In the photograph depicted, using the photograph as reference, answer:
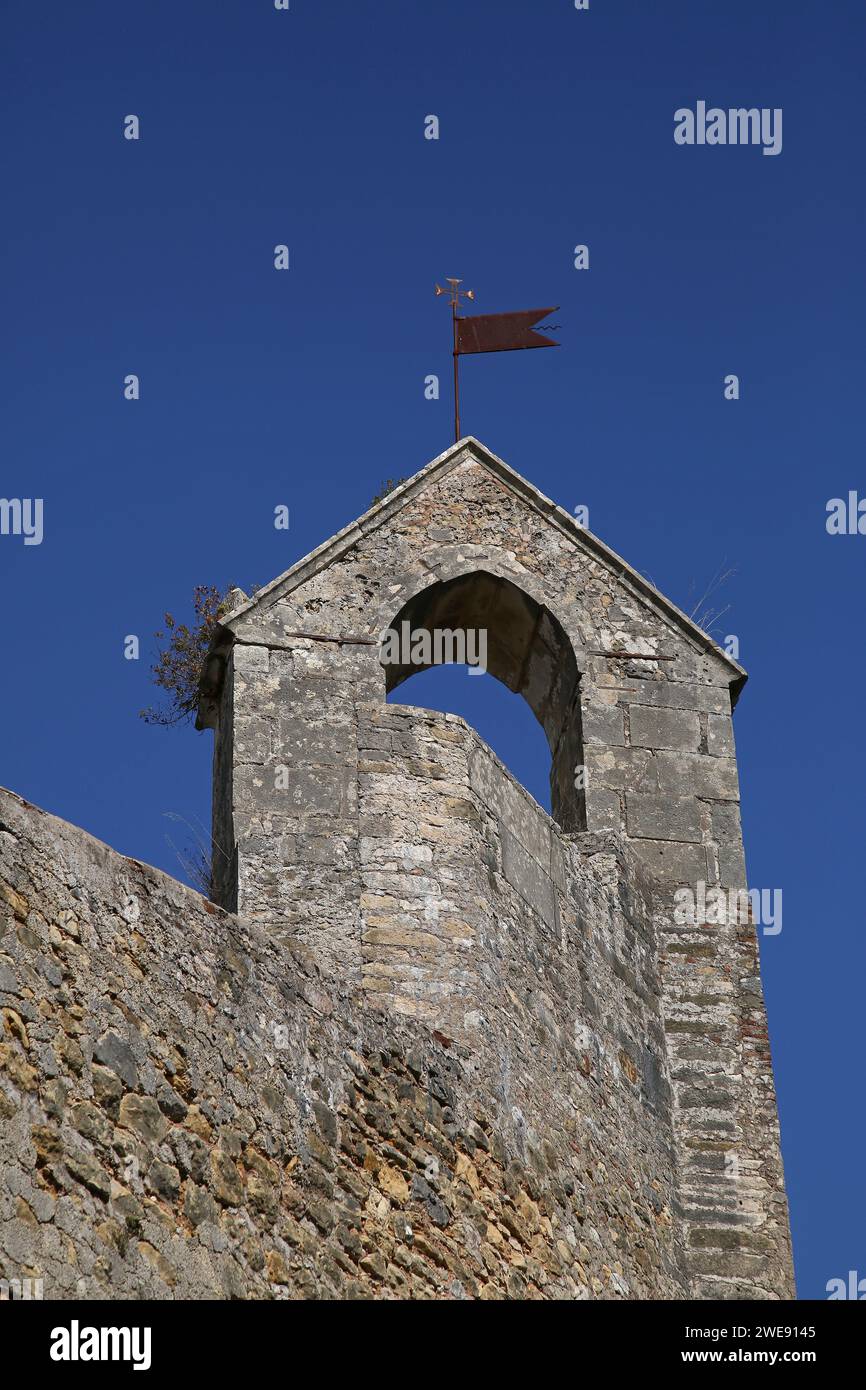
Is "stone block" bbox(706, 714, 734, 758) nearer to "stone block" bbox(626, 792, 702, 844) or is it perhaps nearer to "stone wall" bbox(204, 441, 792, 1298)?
"stone wall" bbox(204, 441, 792, 1298)

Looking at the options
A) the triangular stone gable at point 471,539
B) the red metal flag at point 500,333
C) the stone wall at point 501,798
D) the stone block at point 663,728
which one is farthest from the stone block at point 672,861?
the red metal flag at point 500,333

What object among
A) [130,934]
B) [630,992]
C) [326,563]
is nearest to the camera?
[130,934]

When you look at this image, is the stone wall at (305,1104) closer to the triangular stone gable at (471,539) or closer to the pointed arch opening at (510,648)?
the pointed arch opening at (510,648)

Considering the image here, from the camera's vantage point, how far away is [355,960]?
10781 mm

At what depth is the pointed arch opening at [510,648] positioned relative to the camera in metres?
13.9

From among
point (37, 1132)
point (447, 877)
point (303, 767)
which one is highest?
point (303, 767)

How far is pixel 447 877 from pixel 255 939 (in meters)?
2.23

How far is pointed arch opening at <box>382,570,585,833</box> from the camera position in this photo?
1385 cm

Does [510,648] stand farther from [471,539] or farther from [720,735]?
[720,735]

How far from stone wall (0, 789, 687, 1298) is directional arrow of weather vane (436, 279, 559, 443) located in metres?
4.37

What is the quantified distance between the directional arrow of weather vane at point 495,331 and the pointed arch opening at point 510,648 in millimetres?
1872

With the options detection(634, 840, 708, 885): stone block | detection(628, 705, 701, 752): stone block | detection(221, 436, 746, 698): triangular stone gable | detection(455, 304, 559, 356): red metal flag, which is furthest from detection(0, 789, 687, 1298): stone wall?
detection(455, 304, 559, 356): red metal flag
